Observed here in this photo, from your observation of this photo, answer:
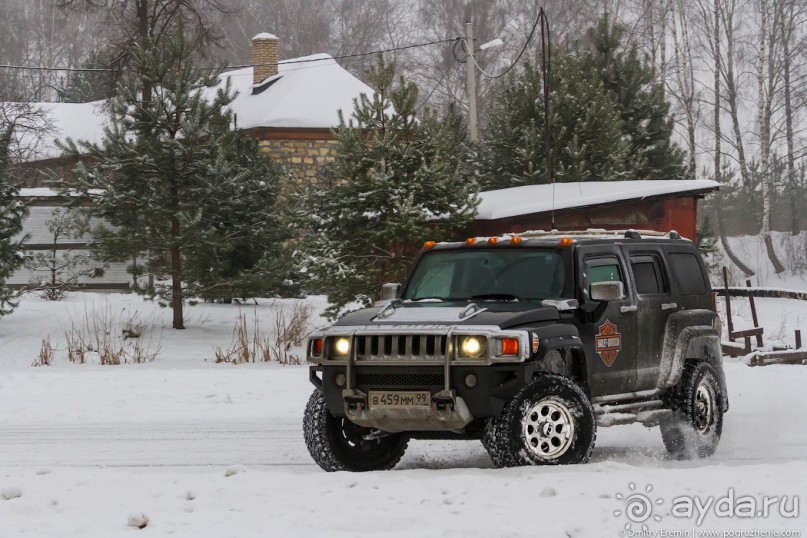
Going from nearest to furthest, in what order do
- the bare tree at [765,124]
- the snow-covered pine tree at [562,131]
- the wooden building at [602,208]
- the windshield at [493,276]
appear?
the windshield at [493,276] → the wooden building at [602,208] → the snow-covered pine tree at [562,131] → the bare tree at [765,124]

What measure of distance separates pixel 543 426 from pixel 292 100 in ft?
116

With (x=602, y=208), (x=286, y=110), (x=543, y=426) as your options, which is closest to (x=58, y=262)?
(x=286, y=110)

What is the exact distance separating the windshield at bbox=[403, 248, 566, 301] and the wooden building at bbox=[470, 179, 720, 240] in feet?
43.9

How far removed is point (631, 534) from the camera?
686cm

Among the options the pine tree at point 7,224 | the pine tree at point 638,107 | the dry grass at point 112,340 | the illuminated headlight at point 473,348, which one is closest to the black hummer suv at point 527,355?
the illuminated headlight at point 473,348

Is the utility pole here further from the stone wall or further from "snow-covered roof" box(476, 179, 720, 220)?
the stone wall

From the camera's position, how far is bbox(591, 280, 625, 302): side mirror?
984 centimetres

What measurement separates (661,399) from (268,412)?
5.19m

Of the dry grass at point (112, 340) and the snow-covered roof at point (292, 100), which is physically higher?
the snow-covered roof at point (292, 100)

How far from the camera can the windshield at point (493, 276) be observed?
10.2m

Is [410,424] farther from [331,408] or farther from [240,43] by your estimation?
[240,43]

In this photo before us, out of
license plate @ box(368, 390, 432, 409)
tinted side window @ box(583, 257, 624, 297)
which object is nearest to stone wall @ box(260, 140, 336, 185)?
tinted side window @ box(583, 257, 624, 297)

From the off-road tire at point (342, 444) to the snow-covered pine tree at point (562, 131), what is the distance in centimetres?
1813

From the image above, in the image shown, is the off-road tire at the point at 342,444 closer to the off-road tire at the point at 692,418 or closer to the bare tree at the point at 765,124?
the off-road tire at the point at 692,418
